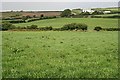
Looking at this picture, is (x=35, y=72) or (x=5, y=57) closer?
(x=35, y=72)

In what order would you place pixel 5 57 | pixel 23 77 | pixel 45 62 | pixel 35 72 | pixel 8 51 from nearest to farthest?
pixel 23 77 < pixel 35 72 < pixel 45 62 < pixel 5 57 < pixel 8 51

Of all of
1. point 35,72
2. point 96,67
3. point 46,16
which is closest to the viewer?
point 35,72

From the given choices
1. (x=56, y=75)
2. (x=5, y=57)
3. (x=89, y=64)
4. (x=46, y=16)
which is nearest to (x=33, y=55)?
(x=5, y=57)

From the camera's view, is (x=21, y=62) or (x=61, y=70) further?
(x=21, y=62)

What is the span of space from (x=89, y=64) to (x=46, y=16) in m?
81.9

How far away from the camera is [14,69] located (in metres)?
13.7

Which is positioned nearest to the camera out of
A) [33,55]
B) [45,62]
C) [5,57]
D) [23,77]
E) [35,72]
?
[23,77]

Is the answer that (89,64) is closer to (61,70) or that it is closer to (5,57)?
(61,70)

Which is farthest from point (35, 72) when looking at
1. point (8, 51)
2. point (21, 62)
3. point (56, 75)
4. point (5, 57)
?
point (8, 51)

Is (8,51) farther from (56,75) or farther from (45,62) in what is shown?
(56,75)

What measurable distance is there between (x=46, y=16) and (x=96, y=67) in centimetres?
8265

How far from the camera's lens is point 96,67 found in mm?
14641

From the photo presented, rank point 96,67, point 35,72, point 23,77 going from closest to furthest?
point 23,77 < point 35,72 < point 96,67

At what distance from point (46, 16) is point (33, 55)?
7874 cm
